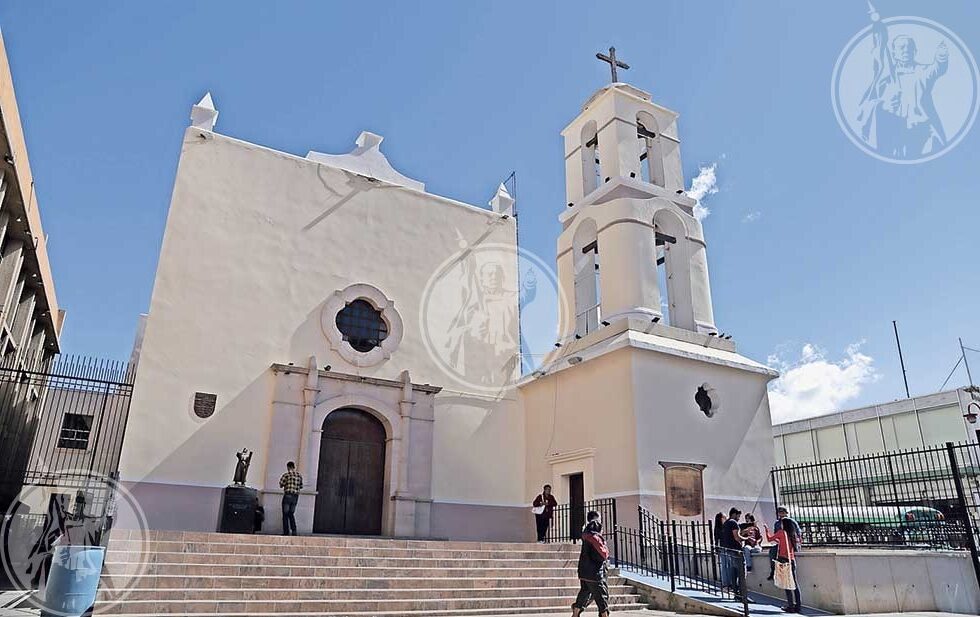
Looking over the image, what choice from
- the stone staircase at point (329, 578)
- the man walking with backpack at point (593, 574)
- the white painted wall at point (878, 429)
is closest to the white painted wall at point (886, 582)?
the stone staircase at point (329, 578)

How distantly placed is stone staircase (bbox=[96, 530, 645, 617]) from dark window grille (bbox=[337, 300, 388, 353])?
17.7 ft

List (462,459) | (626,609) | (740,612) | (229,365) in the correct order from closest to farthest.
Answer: (740,612) < (626,609) < (229,365) < (462,459)

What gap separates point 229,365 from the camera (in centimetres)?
1372

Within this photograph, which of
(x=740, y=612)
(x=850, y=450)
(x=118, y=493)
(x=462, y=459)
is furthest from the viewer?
(x=850, y=450)

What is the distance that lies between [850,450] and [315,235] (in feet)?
81.7

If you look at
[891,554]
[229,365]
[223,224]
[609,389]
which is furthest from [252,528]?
[891,554]

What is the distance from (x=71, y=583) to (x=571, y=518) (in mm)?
9268

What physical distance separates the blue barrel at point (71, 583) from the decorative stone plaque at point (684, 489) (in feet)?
30.9

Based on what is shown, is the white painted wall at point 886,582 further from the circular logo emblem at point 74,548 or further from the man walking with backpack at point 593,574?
the circular logo emblem at point 74,548

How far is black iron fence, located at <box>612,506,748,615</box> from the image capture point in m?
10.9

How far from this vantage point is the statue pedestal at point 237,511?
1218 cm

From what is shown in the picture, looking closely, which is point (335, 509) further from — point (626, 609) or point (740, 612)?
point (740, 612)

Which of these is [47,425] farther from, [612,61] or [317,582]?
[612,61]

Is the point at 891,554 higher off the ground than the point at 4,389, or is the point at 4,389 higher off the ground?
the point at 4,389
